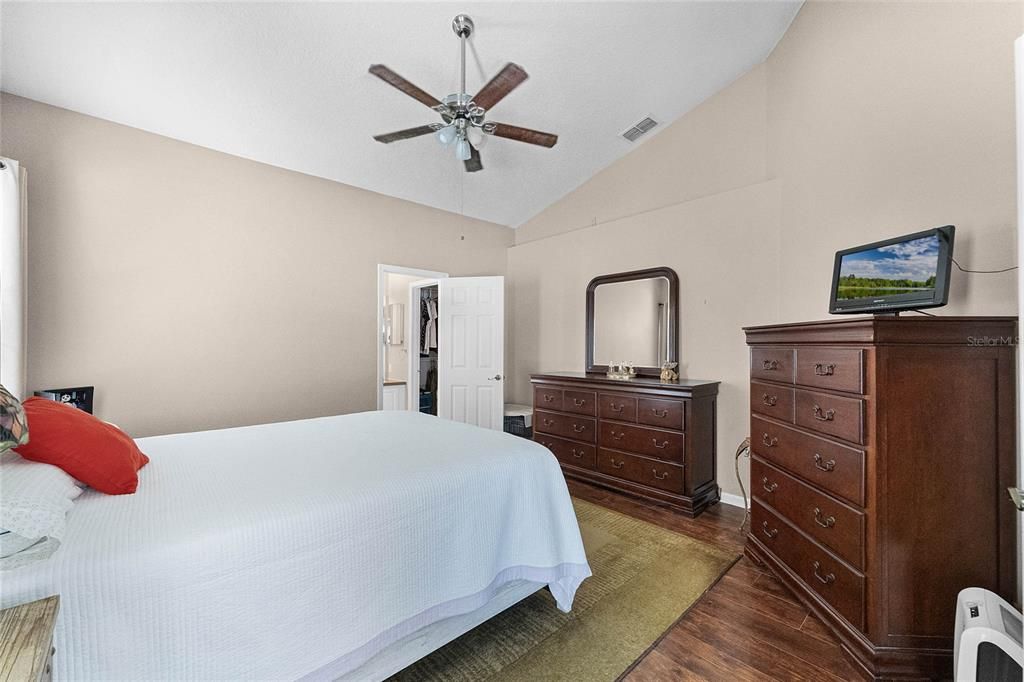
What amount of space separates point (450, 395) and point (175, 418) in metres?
2.36

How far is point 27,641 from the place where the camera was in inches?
26.6

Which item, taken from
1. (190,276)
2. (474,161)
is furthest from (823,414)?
(190,276)

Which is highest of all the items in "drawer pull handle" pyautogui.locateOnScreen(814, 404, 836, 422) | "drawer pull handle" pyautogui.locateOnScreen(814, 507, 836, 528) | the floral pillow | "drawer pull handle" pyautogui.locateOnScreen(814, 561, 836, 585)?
the floral pillow

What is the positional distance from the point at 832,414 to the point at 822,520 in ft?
1.56

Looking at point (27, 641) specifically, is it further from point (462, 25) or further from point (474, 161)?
point (462, 25)

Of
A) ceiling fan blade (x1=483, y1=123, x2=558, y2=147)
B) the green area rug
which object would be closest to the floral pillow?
the green area rug

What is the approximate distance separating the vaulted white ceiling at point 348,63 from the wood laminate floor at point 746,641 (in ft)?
10.9

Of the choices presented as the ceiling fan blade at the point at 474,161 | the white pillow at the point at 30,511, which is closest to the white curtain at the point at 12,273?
the white pillow at the point at 30,511

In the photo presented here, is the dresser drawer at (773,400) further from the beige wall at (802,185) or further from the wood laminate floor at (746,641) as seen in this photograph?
the wood laminate floor at (746,641)

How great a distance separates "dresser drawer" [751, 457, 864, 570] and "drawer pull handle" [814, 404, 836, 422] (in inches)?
12.9

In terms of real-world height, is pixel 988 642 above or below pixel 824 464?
below

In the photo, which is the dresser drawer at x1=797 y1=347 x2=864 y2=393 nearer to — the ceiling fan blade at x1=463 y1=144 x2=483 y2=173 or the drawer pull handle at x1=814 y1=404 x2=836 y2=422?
the drawer pull handle at x1=814 y1=404 x2=836 y2=422

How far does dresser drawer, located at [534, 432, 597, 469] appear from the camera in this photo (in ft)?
12.1

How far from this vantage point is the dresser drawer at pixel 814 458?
170 cm
